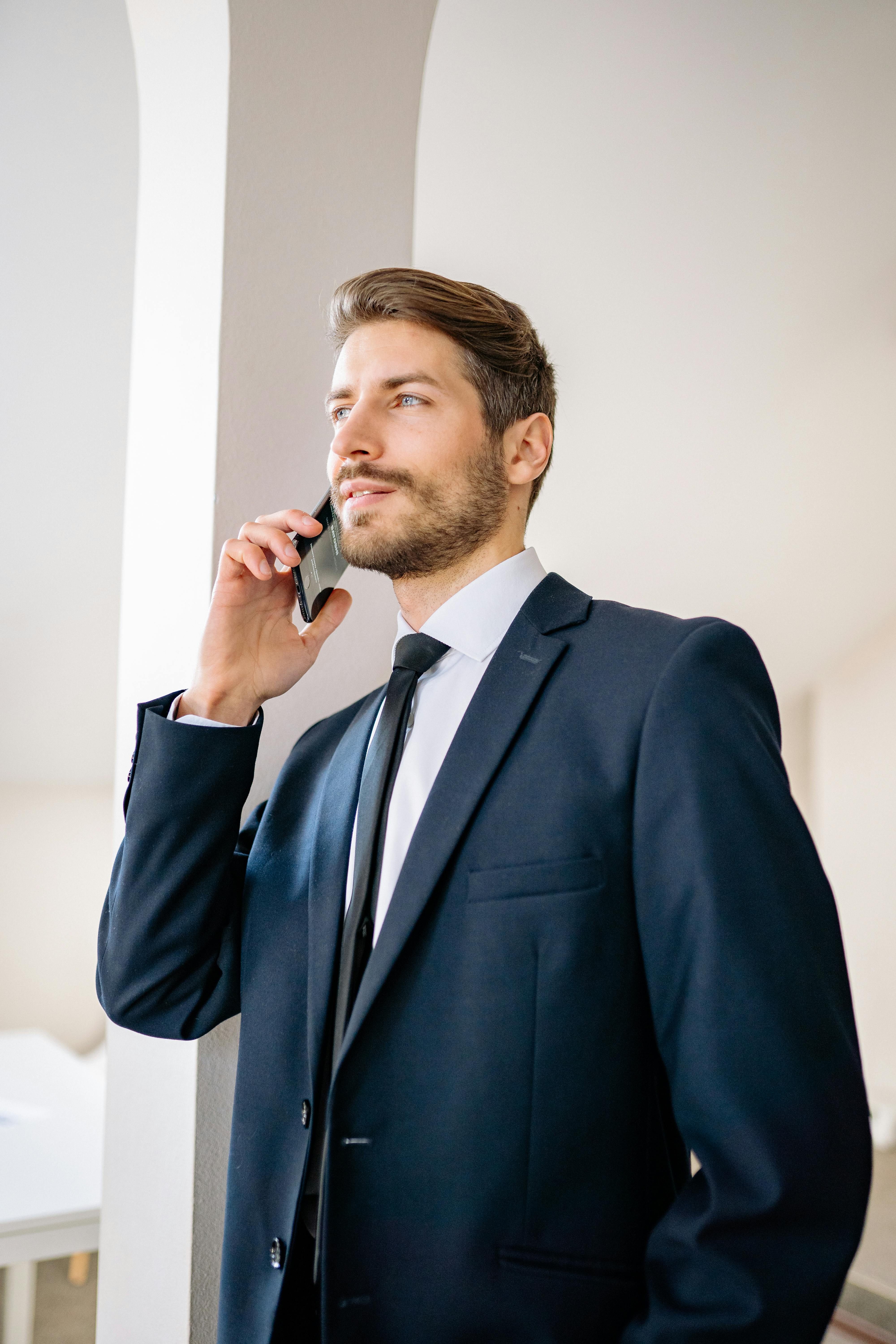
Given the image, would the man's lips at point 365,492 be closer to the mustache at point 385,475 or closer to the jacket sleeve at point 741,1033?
the mustache at point 385,475

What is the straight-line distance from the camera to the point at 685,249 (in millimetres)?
3072

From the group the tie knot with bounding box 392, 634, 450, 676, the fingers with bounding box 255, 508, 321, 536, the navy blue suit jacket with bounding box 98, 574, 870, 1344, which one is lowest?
the navy blue suit jacket with bounding box 98, 574, 870, 1344

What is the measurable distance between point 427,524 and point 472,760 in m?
0.34

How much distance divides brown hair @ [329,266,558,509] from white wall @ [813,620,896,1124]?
492cm

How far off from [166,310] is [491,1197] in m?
1.43

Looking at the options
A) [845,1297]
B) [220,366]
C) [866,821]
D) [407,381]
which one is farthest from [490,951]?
[866,821]

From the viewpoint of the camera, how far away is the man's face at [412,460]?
1.20 m

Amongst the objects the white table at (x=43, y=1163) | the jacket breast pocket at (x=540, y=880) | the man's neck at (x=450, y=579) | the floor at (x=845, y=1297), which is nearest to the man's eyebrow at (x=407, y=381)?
the man's neck at (x=450, y=579)

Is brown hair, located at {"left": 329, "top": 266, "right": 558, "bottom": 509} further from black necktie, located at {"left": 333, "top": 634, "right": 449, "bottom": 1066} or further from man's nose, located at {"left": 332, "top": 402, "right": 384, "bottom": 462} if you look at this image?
black necktie, located at {"left": 333, "top": 634, "right": 449, "bottom": 1066}

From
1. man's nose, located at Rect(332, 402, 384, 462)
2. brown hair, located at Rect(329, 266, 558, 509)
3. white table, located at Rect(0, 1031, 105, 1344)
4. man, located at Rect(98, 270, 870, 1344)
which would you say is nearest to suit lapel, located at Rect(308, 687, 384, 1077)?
man, located at Rect(98, 270, 870, 1344)

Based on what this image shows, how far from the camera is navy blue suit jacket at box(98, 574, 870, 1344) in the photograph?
31.9 inches

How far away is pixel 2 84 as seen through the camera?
2.28m

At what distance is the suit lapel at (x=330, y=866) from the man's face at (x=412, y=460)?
23 cm

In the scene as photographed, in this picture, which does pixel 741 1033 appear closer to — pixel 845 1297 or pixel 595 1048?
pixel 595 1048
